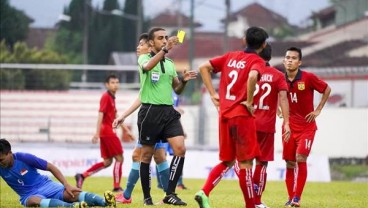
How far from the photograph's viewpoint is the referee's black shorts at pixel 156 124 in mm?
14703

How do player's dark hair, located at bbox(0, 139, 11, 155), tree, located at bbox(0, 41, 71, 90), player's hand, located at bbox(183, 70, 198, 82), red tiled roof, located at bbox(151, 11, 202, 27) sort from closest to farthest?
1. player's dark hair, located at bbox(0, 139, 11, 155)
2. player's hand, located at bbox(183, 70, 198, 82)
3. tree, located at bbox(0, 41, 71, 90)
4. red tiled roof, located at bbox(151, 11, 202, 27)

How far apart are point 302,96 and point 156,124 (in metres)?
2.54

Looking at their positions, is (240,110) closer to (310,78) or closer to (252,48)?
(252,48)

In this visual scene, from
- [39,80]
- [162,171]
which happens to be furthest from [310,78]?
[39,80]

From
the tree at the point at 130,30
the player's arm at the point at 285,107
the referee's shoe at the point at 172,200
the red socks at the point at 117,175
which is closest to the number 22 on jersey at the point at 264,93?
the player's arm at the point at 285,107

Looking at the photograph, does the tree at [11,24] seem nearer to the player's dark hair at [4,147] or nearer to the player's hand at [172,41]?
the player's dark hair at [4,147]

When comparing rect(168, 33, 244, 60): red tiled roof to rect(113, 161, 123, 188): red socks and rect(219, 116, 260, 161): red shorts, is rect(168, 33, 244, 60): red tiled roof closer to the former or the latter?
rect(113, 161, 123, 188): red socks

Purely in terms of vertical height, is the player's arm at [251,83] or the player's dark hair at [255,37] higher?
the player's dark hair at [255,37]

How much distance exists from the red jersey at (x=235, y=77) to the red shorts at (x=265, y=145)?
2.05 meters

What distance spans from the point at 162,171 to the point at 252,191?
3.08 m

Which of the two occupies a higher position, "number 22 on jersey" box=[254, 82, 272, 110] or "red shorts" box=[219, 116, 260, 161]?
"number 22 on jersey" box=[254, 82, 272, 110]

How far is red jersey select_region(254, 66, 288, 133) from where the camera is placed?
14.5m

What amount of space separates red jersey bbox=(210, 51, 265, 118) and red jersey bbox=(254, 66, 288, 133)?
179cm

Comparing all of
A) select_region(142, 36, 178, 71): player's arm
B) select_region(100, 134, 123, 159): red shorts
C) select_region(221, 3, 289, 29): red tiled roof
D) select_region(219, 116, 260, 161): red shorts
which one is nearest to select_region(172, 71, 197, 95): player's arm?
select_region(142, 36, 178, 71): player's arm
